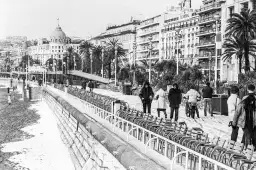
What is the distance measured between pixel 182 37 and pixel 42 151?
7742 centimetres

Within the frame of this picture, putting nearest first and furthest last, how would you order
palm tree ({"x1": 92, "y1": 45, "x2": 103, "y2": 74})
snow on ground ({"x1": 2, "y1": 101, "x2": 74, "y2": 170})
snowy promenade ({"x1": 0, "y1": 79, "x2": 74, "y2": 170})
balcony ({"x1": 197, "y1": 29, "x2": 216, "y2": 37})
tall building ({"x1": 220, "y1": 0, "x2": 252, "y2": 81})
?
snowy promenade ({"x1": 0, "y1": 79, "x2": 74, "y2": 170})
snow on ground ({"x1": 2, "y1": 101, "x2": 74, "y2": 170})
tall building ({"x1": 220, "y1": 0, "x2": 252, "y2": 81})
balcony ({"x1": 197, "y1": 29, "x2": 216, "y2": 37})
palm tree ({"x1": 92, "y1": 45, "x2": 103, "y2": 74})

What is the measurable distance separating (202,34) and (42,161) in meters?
62.5

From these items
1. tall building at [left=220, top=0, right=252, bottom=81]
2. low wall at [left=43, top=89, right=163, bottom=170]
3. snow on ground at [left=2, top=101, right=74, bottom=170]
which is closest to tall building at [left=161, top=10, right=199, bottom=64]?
tall building at [left=220, top=0, right=252, bottom=81]

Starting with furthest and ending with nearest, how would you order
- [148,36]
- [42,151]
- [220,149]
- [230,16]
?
[148,36] → [230,16] → [42,151] → [220,149]

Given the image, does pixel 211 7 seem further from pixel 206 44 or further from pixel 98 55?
pixel 98 55

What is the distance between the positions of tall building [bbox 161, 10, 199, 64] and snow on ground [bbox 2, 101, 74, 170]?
180 ft

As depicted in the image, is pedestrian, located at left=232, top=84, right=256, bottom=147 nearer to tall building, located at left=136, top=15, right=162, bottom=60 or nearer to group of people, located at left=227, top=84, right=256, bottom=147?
group of people, located at left=227, top=84, right=256, bottom=147

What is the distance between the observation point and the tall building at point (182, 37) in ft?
305

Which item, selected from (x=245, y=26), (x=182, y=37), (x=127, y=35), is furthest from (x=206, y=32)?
(x=127, y=35)

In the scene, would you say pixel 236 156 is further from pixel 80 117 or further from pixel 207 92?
pixel 207 92

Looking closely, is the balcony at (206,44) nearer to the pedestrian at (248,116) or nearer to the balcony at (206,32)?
the balcony at (206,32)

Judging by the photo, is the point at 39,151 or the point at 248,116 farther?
the point at 39,151

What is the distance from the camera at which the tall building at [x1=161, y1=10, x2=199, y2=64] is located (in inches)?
3662

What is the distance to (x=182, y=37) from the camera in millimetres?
99125
